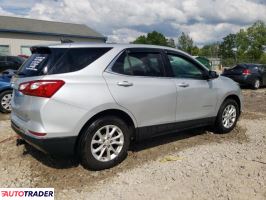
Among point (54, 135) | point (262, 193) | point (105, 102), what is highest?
point (105, 102)

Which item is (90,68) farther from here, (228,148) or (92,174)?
(228,148)

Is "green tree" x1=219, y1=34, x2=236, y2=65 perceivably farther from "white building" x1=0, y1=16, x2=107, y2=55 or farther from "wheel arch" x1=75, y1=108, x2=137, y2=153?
"wheel arch" x1=75, y1=108, x2=137, y2=153

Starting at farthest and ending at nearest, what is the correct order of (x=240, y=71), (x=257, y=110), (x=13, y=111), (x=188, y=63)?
(x=240, y=71)
(x=257, y=110)
(x=188, y=63)
(x=13, y=111)

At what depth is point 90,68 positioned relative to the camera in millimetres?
4039

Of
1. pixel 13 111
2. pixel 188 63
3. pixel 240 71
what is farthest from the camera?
pixel 240 71

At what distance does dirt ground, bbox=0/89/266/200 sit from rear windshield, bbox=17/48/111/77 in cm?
136

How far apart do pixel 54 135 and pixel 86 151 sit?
1.62ft

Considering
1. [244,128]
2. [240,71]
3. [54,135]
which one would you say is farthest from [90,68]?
[240,71]

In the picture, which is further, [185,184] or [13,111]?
[13,111]

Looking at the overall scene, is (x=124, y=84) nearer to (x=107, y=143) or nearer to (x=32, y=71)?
(x=107, y=143)

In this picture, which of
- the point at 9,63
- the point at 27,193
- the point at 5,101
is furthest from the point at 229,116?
the point at 9,63

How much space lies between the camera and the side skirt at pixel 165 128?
4.61 meters

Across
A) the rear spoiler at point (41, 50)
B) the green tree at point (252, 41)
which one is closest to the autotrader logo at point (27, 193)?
the rear spoiler at point (41, 50)

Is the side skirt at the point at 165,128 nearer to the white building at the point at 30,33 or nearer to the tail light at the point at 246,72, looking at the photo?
the tail light at the point at 246,72
